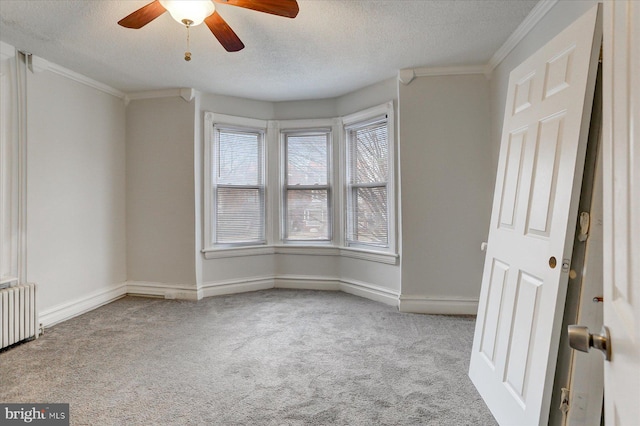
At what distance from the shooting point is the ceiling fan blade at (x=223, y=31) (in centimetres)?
201

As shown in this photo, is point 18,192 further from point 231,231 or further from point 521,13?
point 521,13

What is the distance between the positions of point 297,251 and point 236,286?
0.90 m

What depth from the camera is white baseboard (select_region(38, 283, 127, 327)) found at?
10.3ft

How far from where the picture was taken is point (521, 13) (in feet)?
7.91

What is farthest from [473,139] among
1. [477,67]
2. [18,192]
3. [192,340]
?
[18,192]

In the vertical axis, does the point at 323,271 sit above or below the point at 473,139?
below

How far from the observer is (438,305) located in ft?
11.1

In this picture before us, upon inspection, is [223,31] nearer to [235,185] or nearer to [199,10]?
[199,10]

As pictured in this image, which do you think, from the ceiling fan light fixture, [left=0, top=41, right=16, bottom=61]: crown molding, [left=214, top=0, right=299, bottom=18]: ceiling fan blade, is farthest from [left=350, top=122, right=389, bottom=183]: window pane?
[left=0, top=41, right=16, bottom=61]: crown molding

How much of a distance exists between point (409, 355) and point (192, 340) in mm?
1766

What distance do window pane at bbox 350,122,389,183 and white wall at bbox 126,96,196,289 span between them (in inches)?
78.2

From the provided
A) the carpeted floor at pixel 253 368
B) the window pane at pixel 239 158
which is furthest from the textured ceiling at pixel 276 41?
the carpeted floor at pixel 253 368

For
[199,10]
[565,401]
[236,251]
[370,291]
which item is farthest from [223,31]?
[370,291]

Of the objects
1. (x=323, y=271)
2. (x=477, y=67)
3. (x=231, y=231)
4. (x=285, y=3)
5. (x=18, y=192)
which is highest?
(x=477, y=67)
